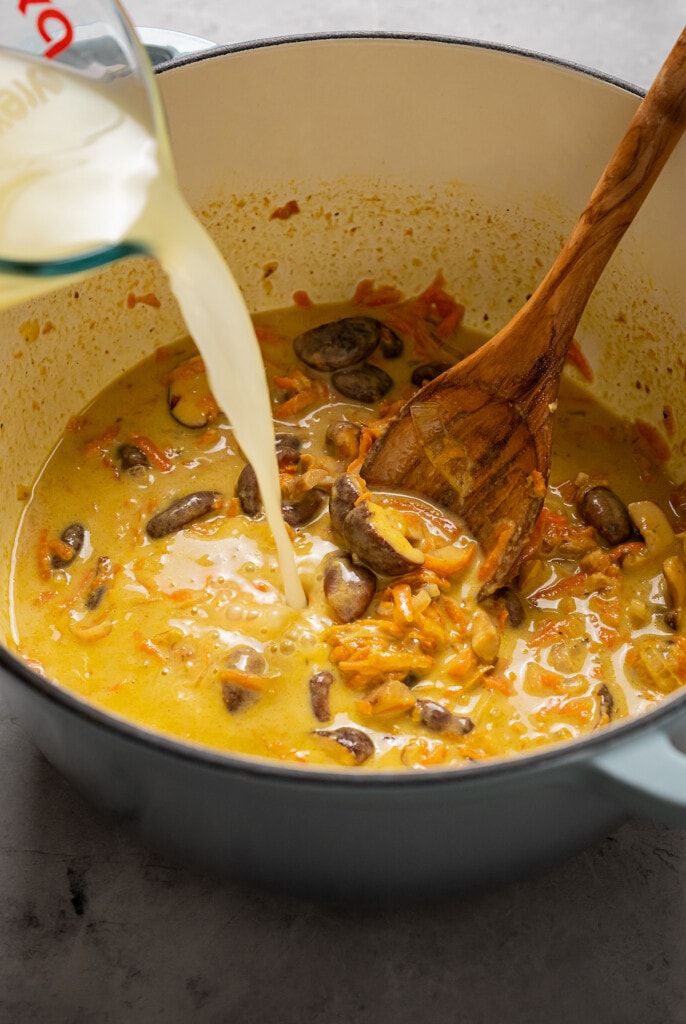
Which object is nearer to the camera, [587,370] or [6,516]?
[6,516]

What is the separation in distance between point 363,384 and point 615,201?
25.6 inches

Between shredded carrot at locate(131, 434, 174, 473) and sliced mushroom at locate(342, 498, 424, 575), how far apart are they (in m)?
0.45

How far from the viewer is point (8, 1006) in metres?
1.52

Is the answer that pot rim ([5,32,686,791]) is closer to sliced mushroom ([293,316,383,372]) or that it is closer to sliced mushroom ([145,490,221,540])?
sliced mushroom ([145,490,221,540])

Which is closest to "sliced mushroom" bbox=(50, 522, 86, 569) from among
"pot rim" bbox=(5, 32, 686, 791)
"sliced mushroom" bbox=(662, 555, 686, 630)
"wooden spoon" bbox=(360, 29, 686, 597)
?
"wooden spoon" bbox=(360, 29, 686, 597)

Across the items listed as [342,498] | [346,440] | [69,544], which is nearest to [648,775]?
[342,498]

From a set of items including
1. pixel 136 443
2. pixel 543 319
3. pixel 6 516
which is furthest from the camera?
pixel 136 443

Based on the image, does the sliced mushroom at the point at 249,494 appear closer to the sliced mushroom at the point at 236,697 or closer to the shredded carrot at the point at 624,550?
the sliced mushroom at the point at 236,697

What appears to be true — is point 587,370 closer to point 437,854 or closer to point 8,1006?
point 437,854

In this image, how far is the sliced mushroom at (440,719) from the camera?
1.75 m

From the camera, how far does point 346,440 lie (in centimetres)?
219

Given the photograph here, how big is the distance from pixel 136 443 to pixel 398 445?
1.77 feet

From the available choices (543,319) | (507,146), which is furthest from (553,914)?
(507,146)

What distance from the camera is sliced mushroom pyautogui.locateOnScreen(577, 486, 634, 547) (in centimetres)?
205
